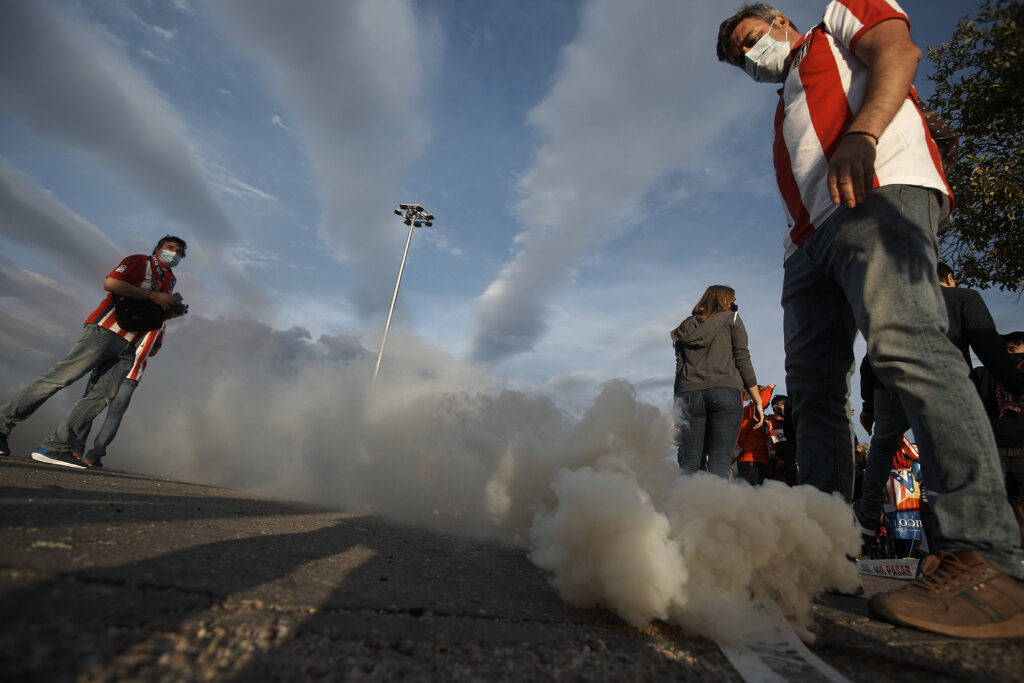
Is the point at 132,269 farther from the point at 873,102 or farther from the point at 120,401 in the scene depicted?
the point at 873,102

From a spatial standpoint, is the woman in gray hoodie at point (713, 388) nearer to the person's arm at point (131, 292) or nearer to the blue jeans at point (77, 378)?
the person's arm at point (131, 292)

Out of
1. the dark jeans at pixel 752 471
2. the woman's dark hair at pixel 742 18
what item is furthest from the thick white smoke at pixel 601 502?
the dark jeans at pixel 752 471

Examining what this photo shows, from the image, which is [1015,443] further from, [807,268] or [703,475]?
[703,475]

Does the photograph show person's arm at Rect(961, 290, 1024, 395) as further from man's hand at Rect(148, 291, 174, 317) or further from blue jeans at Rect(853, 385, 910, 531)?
man's hand at Rect(148, 291, 174, 317)

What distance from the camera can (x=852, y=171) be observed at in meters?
1.55

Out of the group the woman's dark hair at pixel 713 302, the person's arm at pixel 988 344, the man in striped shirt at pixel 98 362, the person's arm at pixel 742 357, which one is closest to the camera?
the person's arm at pixel 988 344

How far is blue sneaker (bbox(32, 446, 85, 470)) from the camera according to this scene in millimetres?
4504

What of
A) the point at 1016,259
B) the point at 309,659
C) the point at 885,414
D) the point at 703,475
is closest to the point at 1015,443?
the point at 885,414

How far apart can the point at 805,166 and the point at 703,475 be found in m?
1.17

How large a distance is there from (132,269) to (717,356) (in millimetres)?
5173

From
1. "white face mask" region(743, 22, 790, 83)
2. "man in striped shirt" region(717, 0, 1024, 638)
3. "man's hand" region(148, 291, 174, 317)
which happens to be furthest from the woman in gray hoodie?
"man's hand" region(148, 291, 174, 317)

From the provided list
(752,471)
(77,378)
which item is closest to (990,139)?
(752,471)

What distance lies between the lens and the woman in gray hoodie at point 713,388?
12.0 ft

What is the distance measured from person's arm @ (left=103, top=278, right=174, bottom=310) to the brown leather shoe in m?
5.56
